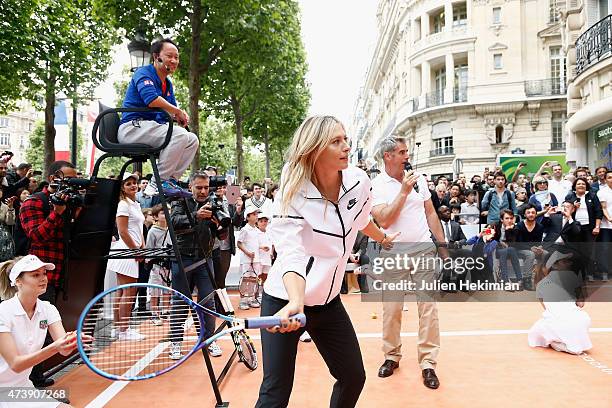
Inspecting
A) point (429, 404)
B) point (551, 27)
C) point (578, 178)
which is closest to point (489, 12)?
point (551, 27)

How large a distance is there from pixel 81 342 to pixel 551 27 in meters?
39.3

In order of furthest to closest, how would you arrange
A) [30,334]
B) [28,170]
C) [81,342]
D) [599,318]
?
[28,170] → [599,318] → [30,334] → [81,342]

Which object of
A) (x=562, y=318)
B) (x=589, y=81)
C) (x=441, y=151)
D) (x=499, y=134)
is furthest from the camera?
(x=441, y=151)

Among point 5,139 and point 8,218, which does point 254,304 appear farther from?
point 5,139

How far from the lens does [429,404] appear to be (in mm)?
4414

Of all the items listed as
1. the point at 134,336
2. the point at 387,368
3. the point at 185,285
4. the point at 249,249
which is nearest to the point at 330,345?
the point at 185,285

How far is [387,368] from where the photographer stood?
5203 mm

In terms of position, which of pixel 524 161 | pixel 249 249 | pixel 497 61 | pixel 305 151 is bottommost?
pixel 249 249

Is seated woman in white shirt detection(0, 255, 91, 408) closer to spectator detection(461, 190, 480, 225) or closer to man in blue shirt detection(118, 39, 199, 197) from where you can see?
man in blue shirt detection(118, 39, 199, 197)

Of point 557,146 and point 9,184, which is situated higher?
point 557,146

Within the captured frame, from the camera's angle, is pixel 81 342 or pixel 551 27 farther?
pixel 551 27

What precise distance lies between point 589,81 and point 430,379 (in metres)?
17.0

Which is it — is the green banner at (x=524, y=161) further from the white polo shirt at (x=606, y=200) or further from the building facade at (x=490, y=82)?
the building facade at (x=490, y=82)

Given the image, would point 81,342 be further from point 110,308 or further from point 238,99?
point 238,99
